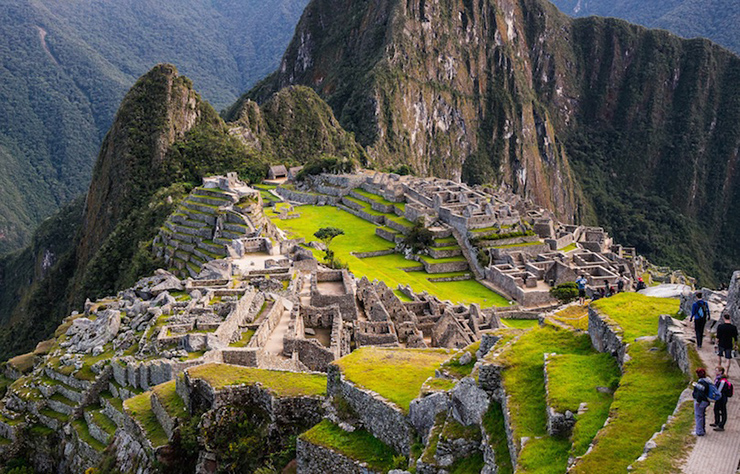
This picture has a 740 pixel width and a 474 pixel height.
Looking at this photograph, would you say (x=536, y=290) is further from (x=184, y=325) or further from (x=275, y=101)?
(x=275, y=101)

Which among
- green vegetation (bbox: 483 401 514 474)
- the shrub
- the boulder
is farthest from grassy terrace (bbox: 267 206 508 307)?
green vegetation (bbox: 483 401 514 474)

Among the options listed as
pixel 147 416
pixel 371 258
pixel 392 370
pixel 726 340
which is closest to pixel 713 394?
pixel 726 340

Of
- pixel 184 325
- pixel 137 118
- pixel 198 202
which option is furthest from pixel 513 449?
pixel 137 118

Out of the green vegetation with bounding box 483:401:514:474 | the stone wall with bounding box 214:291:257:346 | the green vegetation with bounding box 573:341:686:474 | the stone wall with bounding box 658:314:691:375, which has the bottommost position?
the stone wall with bounding box 214:291:257:346

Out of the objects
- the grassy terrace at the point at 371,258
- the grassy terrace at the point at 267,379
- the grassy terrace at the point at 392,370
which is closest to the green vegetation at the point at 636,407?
the grassy terrace at the point at 392,370

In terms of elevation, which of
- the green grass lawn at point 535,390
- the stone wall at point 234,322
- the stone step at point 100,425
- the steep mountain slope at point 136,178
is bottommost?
the steep mountain slope at point 136,178

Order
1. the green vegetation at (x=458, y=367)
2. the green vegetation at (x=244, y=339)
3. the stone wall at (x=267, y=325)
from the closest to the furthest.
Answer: the green vegetation at (x=458, y=367) < the green vegetation at (x=244, y=339) < the stone wall at (x=267, y=325)

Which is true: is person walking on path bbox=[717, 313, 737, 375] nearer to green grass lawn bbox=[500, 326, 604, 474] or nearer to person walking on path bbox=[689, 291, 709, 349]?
person walking on path bbox=[689, 291, 709, 349]

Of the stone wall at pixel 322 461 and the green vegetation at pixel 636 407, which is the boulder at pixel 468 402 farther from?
the green vegetation at pixel 636 407
